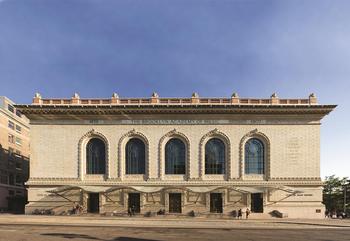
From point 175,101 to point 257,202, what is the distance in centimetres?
1710

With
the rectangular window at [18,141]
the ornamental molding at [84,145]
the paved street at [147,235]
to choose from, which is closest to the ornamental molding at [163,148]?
the ornamental molding at [84,145]

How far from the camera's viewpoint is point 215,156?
41625 mm

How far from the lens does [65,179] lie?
4119cm

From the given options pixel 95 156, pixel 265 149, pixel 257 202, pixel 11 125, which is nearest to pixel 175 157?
pixel 95 156

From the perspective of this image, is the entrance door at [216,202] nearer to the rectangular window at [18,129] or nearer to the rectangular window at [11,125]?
the rectangular window at [11,125]

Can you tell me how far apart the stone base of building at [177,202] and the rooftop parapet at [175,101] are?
11345mm

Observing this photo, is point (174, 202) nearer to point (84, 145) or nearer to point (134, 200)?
point (134, 200)

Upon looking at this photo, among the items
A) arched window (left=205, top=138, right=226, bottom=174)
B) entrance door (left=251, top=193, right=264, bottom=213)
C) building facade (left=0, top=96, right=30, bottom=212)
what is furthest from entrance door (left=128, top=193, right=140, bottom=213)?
building facade (left=0, top=96, right=30, bottom=212)

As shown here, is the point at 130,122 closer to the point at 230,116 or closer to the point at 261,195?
the point at 230,116

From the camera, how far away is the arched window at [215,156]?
1628 inches

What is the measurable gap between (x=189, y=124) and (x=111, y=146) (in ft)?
35.5

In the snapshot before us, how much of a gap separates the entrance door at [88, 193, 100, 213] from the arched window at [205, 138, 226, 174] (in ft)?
48.6

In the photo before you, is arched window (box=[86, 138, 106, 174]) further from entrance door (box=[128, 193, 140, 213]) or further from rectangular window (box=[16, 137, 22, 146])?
rectangular window (box=[16, 137, 22, 146])

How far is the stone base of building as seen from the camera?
4019cm
